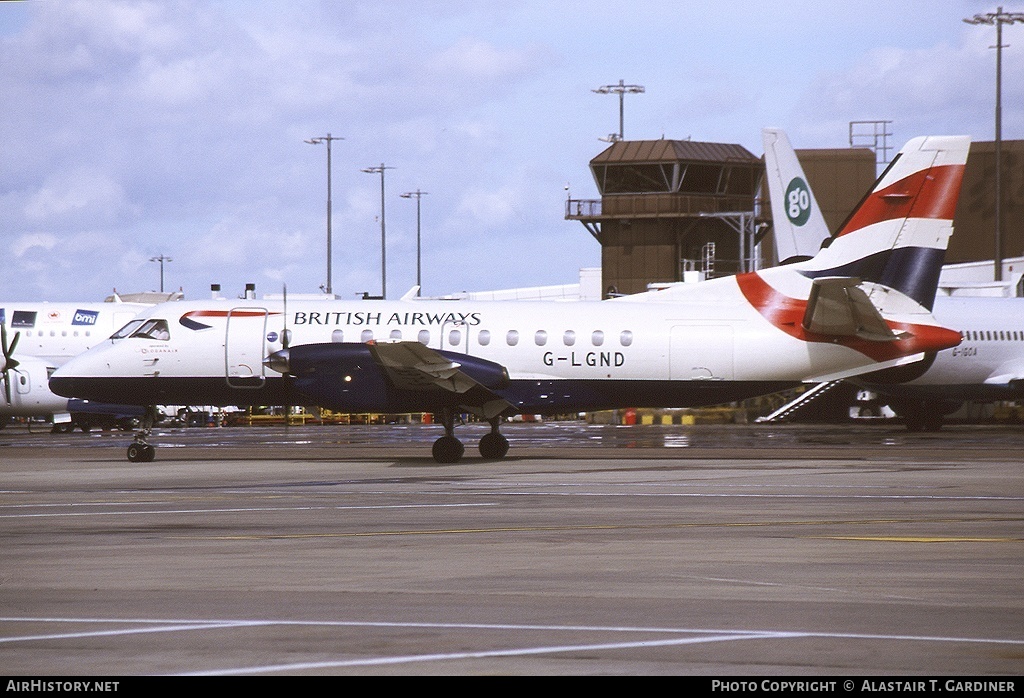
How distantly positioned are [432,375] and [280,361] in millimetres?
3332

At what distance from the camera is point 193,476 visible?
2405 centimetres

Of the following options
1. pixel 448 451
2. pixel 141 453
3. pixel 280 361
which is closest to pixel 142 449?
pixel 141 453

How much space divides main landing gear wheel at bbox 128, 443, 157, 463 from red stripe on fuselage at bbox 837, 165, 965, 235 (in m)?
16.9

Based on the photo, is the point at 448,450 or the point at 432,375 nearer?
the point at 432,375

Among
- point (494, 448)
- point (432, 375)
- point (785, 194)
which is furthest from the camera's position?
point (785, 194)

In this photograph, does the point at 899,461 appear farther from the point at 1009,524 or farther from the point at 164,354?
the point at 164,354

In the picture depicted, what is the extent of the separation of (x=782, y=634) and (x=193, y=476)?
17502mm

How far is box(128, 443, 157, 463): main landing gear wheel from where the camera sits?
92.4 ft

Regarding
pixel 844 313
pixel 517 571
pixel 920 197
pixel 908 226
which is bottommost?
pixel 517 571

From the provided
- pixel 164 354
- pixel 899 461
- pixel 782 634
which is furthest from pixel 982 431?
pixel 782 634

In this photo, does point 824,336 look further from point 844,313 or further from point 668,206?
point 668,206

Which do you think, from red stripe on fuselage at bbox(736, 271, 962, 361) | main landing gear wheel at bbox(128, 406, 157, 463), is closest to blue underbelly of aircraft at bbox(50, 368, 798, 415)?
main landing gear wheel at bbox(128, 406, 157, 463)

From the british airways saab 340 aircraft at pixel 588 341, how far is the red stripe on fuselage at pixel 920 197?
0.03 meters

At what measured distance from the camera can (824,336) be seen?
27391 millimetres
